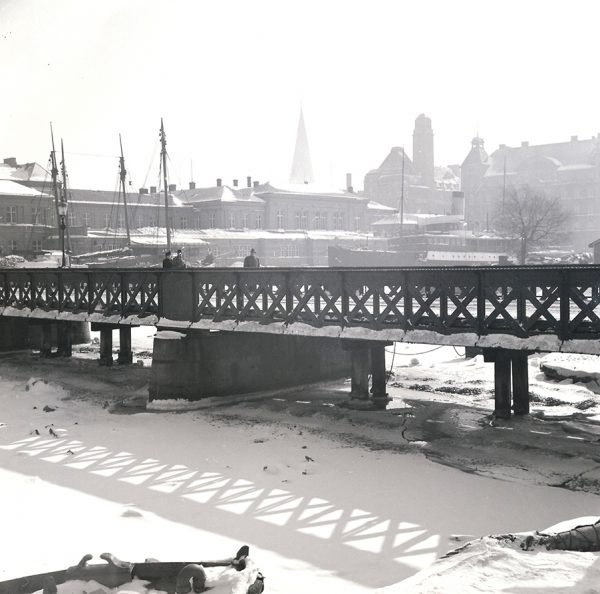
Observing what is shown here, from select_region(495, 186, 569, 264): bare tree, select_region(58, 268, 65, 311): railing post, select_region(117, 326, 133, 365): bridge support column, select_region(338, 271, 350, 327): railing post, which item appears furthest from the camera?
select_region(495, 186, 569, 264): bare tree

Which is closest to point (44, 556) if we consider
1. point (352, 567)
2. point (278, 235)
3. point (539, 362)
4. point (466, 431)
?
point (352, 567)

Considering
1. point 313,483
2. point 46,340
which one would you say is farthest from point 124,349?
point 313,483

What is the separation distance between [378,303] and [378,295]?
43 centimetres

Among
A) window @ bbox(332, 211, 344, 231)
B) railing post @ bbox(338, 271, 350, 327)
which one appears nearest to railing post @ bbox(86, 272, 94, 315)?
railing post @ bbox(338, 271, 350, 327)

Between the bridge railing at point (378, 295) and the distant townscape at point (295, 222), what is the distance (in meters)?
29.6

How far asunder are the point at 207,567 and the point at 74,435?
27.2ft

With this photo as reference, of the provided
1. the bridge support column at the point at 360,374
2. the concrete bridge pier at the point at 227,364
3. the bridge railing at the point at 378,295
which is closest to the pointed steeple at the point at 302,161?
the bridge railing at the point at 378,295

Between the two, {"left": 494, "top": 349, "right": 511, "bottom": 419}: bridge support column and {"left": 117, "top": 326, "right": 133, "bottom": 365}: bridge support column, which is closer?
{"left": 494, "top": 349, "right": 511, "bottom": 419}: bridge support column

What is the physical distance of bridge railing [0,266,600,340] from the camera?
12750 mm

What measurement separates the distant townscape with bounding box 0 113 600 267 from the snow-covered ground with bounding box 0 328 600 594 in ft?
105

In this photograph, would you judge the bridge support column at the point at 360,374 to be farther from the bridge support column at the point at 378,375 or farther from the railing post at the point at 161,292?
the railing post at the point at 161,292

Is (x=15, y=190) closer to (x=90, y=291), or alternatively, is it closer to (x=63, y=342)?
(x=63, y=342)

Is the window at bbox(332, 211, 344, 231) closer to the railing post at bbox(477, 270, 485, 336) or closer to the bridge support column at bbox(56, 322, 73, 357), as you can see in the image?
the bridge support column at bbox(56, 322, 73, 357)

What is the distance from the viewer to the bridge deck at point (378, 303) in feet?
41.7
